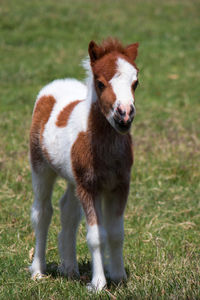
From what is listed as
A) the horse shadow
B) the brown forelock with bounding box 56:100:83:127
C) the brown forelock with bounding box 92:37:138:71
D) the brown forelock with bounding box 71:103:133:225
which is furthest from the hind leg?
the brown forelock with bounding box 92:37:138:71

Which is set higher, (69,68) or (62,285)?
(69,68)

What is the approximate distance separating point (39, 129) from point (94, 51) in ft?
3.56

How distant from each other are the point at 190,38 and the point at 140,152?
32.5 ft

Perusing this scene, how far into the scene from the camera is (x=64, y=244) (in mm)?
5180

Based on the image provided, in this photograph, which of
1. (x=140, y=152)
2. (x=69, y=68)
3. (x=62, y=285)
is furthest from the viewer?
(x=69, y=68)

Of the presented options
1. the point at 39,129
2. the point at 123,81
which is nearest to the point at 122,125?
the point at 123,81

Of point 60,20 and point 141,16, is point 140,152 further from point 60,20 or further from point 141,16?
point 141,16

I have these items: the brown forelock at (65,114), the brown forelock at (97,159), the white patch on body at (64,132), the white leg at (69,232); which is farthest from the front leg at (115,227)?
the brown forelock at (65,114)

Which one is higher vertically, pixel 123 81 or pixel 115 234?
pixel 123 81

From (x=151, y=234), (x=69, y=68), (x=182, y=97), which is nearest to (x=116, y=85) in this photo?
(x=151, y=234)

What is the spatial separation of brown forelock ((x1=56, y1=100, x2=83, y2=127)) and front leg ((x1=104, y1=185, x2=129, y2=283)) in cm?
75

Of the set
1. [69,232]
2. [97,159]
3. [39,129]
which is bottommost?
[69,232]

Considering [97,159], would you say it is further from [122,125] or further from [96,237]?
[96,237]

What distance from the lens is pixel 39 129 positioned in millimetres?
5129
